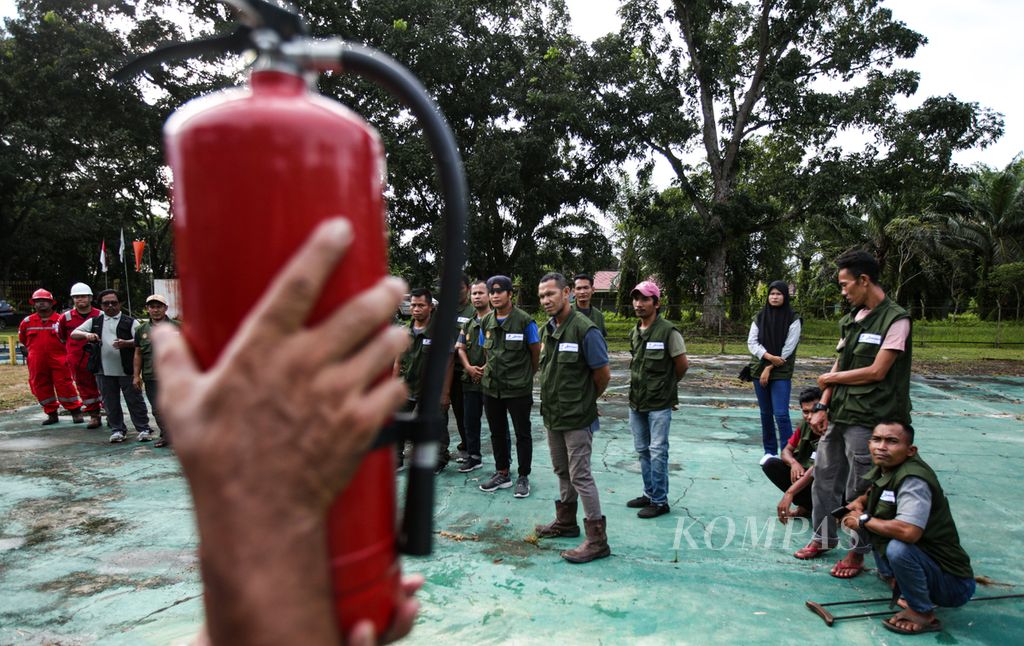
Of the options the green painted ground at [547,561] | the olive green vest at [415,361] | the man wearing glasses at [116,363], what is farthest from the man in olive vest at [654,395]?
the man wearing glasses at [116,363]

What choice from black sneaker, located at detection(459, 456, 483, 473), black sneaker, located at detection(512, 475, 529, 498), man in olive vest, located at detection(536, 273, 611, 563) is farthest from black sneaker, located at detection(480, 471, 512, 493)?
man in olive vest, located at detection(536, 273, 611, 563)

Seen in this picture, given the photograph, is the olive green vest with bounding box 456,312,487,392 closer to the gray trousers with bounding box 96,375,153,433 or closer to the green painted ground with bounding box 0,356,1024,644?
the green painted ground with bounding box 0,356,1024,644

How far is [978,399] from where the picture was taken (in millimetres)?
9281

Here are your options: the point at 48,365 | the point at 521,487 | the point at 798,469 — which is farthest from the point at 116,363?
the point at 798,469

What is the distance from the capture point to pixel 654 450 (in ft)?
15.1

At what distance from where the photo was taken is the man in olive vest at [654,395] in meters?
4.56

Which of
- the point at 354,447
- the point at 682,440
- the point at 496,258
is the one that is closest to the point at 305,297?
the point at 354,447

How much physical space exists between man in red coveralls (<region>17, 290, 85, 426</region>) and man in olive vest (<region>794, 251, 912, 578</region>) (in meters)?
8.55

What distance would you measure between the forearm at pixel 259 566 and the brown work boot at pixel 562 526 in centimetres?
365

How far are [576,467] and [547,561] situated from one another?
0.60 metres

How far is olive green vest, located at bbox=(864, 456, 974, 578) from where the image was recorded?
10.1 ft

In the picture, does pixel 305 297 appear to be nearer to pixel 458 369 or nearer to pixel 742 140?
pixel 458 369

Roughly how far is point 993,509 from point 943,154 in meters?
16.4

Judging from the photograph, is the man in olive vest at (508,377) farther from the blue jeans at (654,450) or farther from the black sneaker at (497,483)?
the blue jeans at (654,450)
